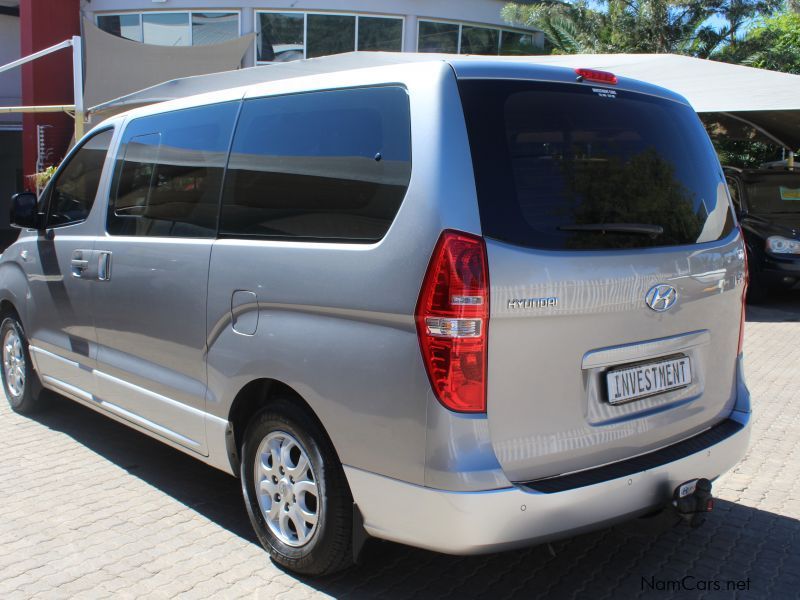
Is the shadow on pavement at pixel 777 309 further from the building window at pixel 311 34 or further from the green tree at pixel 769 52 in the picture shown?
the building window at pixel 311 34

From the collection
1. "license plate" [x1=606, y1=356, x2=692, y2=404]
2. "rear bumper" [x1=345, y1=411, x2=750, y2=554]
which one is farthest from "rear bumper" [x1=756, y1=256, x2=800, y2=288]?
"rear bumper" [x1=345, y1=411, x2=750, y2=554]

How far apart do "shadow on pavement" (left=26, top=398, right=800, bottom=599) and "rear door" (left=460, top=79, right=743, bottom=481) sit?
61 centimetres

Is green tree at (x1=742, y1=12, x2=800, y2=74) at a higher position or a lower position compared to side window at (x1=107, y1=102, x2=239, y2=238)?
higher

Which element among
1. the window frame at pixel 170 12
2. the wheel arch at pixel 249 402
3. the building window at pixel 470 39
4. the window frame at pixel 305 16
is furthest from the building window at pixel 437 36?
the wheel arch at pixel 249 402

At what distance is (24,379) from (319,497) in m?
3.31

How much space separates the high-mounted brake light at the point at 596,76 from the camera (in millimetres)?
3002

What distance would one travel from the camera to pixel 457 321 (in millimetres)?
2555

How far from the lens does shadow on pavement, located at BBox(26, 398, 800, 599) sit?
3207mm

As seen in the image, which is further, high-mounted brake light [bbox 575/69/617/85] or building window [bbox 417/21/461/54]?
building window [bbox 417/21/461/54]

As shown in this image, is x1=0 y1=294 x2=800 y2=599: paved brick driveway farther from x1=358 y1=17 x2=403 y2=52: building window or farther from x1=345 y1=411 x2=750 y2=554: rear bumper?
x1=358 y1=17 x2=403 y2=52: building window

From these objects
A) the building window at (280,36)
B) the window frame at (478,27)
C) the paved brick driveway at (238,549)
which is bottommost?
the paved brick driveway at (238,549)

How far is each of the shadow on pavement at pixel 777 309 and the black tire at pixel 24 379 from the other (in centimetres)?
799

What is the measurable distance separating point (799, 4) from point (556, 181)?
21.8m

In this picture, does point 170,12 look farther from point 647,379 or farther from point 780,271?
point 647,379
